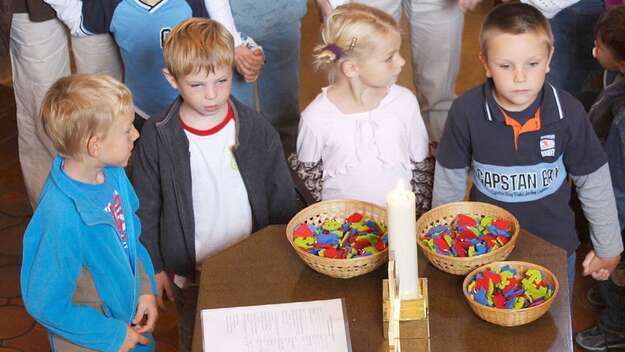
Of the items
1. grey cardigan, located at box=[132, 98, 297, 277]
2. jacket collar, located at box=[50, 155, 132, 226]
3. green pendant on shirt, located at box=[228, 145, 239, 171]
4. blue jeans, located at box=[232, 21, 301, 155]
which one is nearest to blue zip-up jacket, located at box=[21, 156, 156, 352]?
jacket collar, located at box=[50, 155, 132, 226]

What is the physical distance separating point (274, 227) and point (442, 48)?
1.54 m

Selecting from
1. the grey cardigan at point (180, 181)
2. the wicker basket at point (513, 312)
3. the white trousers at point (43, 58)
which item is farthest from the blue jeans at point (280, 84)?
the wicker basket at point (513, 312)

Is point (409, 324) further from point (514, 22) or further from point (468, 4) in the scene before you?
point (468, 4)

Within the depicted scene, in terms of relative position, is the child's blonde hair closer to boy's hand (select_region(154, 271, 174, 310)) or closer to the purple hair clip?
the purple hair clip

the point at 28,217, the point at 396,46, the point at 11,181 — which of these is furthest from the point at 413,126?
the point at 11,181

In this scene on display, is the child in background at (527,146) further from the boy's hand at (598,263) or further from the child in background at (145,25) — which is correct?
the child in background at (145,25)

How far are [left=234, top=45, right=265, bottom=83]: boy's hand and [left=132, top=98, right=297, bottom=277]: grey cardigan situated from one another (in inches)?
21.7

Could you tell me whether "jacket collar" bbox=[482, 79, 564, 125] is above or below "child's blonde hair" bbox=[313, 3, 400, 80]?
below

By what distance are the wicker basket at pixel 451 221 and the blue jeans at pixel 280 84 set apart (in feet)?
4.35

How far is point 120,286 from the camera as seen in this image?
227 centimetres

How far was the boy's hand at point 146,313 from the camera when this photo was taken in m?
2.39

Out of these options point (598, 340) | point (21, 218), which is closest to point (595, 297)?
point (598, 340)

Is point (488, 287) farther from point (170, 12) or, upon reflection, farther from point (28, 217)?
point (28, 217)

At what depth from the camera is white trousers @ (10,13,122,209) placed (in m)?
3.12
